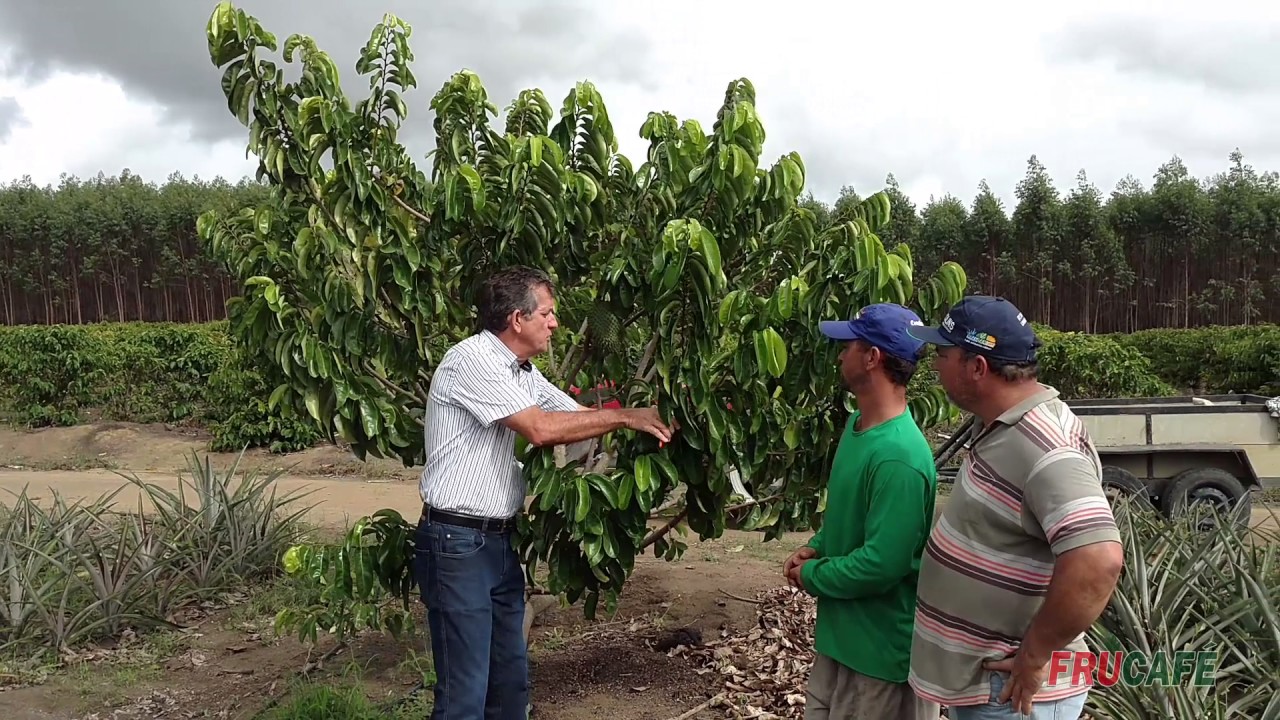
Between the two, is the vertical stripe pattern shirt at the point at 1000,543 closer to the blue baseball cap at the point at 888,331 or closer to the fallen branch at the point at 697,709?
the blue baseball cap at the point at 888,331

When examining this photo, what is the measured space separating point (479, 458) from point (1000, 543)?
1.66m

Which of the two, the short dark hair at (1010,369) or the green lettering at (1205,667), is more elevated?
the short dark hair at (1010,369)


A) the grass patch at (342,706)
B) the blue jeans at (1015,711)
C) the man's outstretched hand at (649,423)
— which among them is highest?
the man's outstretched hand at (649,423)

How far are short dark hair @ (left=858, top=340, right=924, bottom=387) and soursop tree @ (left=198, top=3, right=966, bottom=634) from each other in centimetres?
39

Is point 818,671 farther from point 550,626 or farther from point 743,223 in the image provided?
point 550,626

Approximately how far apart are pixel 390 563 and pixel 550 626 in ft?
5.52

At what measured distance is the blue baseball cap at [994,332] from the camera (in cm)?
205

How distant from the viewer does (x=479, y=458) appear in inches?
117

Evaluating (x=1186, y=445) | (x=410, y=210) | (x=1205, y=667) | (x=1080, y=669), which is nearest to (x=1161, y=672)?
(x=1205, y=667)

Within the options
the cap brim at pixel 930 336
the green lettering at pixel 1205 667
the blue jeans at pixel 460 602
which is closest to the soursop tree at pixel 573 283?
the blue jeans at pixel 460 602

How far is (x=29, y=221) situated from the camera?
22875 mm

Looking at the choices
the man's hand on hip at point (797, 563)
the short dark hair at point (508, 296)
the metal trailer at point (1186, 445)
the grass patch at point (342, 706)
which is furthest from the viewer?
the metal trailer at point (1186, 445)

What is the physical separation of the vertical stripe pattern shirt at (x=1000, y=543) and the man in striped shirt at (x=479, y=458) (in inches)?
42.5

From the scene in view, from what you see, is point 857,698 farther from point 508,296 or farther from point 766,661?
point 766,661
